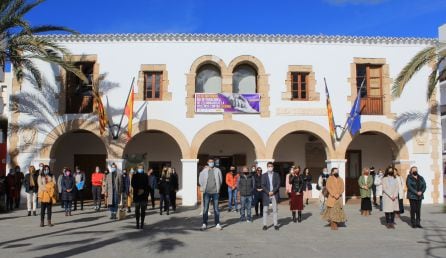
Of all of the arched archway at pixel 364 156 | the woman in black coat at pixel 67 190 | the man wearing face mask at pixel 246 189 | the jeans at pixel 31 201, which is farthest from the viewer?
the arched archway at pixel 364 156

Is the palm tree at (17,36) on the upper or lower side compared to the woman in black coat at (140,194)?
upper

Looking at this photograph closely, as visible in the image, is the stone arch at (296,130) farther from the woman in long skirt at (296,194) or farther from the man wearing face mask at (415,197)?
the man wearing face mask at (415,197)

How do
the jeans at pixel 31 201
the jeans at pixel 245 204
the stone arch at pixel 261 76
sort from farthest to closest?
the stone arch at pixel 261 76, the jeans at pixel 31 201, the jeans at pixel 245 204

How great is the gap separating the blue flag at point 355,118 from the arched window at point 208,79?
531 centimetres

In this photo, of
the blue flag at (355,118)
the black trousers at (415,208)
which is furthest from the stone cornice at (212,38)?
the black trousers at (415,208)

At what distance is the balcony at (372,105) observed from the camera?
19189mm

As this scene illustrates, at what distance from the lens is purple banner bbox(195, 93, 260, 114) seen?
18703mm

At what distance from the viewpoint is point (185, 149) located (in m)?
18.6

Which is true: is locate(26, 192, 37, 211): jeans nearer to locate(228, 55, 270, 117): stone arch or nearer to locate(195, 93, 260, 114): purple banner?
locate(195, 93, 260, 114): purple banner

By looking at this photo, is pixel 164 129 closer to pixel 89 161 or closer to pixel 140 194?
pixel 89 161

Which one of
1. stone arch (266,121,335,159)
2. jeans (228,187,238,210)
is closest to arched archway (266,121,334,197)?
stone arch (266,121,335,159)

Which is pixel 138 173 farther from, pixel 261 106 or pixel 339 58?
pixel 339 58

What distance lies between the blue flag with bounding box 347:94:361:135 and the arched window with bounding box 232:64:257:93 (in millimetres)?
3949

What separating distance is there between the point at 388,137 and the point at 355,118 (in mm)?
2032
